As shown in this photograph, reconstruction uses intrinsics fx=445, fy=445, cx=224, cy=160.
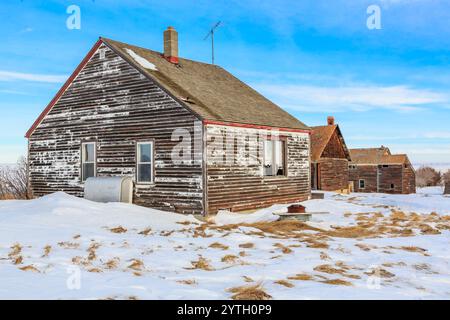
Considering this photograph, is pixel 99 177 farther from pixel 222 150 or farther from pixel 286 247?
pixel 286 247

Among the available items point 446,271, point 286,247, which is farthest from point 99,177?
point 446,271

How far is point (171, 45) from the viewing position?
68.3 feet

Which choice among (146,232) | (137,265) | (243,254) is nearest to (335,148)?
(146,232)

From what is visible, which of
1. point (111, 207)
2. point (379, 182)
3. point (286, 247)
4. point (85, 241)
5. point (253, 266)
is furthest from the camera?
point (379, 182)

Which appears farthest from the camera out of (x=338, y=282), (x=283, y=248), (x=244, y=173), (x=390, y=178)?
(x=390, y=178)

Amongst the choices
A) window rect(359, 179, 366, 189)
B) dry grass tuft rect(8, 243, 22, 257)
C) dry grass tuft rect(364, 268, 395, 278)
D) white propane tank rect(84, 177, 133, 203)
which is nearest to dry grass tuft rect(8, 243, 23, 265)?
dry grass tuft rect(8, 243, 22, 257)

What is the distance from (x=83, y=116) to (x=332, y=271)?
14.5 metres

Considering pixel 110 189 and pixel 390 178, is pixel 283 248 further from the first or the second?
pixel 390 178

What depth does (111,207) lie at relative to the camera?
15.3 m

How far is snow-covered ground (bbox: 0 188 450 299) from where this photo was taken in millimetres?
5969

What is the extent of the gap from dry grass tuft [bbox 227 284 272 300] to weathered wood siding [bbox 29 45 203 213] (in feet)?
31.6

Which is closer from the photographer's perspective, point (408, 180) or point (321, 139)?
point (321, 139)

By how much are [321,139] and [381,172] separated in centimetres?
1738

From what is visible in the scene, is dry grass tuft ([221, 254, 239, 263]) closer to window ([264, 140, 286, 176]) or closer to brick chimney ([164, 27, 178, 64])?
window ([264, 140, 286, 176])
